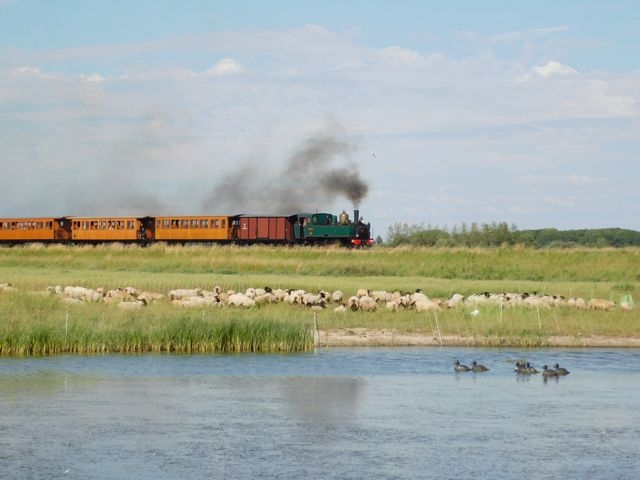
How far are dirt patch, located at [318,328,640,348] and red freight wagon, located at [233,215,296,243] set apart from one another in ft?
140

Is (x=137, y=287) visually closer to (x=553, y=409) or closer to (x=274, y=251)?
(x=274, y=251)

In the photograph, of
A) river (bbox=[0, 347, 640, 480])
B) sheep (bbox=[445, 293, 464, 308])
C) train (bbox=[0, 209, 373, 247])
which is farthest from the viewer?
train (bbox=[0, 209, 373, 247])

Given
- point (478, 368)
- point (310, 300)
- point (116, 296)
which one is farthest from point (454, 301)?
point (478, 368)

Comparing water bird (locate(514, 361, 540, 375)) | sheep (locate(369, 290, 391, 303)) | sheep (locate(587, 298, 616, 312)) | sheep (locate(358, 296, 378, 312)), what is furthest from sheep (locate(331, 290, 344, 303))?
water bird (locate(514, 361, 540, 375))

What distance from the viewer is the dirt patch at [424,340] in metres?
33.1

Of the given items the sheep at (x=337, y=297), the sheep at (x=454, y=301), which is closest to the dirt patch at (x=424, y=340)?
the sheep at (x=454, y=301)

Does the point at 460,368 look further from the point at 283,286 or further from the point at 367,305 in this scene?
the point at 283,286

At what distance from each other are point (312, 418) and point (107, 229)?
6515cm

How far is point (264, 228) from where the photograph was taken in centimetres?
7869

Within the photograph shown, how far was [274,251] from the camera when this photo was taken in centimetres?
6694

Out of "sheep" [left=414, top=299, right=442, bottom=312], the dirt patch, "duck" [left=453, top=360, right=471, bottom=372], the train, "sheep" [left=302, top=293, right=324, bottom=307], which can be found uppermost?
the train

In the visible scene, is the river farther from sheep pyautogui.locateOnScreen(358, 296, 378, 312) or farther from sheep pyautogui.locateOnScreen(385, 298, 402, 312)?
sheep pyautogui.locateOnScreen(385, 298, 402, 312)

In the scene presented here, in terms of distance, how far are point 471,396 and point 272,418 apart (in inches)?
200

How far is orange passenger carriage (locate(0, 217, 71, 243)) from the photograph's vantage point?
86188mm
